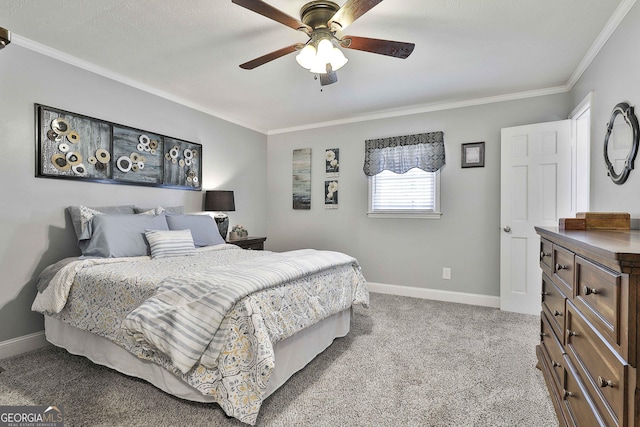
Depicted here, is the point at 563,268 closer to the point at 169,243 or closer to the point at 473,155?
the point at 473,155

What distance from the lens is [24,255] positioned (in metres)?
2.46

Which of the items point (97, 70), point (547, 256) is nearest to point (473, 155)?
point (547, 256)

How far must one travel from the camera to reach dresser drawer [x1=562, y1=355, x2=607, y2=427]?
3.56 feet

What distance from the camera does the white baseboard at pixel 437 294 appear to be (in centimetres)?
362

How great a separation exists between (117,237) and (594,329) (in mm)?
2947

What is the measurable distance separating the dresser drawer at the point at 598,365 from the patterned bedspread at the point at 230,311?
124 cm

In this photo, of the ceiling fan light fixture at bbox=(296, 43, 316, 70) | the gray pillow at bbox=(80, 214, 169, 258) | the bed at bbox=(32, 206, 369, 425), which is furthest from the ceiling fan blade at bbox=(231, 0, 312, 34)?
the gray pillow at bbox=(80, 214, 169, 258)

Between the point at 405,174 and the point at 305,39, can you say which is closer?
the point at 305,39

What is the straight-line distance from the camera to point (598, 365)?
1.06 metres

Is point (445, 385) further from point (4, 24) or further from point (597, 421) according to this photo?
point (4, 24)

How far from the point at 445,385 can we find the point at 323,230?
292 cm

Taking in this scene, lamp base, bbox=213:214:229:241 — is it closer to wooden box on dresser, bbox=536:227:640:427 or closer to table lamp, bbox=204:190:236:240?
table lamp, bbox=204:190:236:240

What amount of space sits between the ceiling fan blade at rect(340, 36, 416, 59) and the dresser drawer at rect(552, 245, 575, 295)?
146 cm

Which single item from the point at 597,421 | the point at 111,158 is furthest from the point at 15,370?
the point at 597,421
